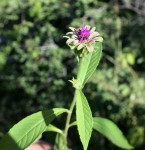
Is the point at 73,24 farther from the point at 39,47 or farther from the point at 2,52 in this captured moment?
the point at 2,52

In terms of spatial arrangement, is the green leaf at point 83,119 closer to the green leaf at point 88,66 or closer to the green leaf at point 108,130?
the green leaf at point 88,66

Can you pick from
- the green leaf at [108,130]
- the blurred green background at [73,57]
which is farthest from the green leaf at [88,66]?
the blurred green background at [73,57]

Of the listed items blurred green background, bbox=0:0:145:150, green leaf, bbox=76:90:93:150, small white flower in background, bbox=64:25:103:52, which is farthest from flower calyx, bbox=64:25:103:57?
blurred green background, bbox=0:0:145:150

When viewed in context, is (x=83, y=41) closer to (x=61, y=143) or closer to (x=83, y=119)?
(x=83, y=119)

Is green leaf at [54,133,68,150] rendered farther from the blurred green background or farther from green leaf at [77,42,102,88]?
the blurred green background

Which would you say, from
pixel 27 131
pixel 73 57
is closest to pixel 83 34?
pixel 27 131

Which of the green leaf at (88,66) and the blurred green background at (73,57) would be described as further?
the blurred green background at (73,57)
